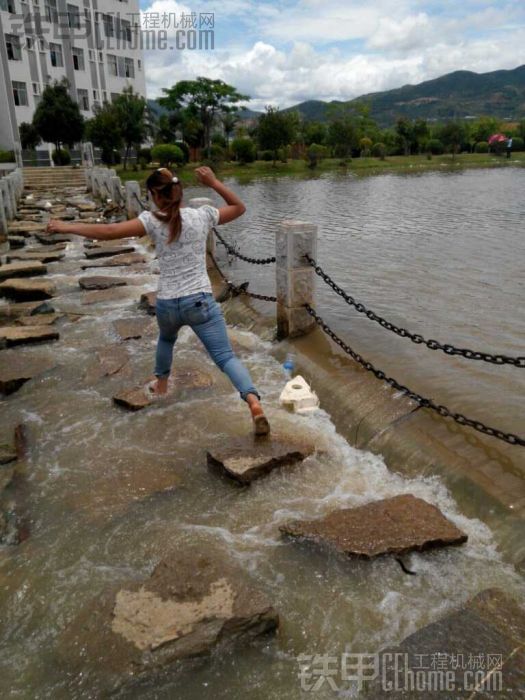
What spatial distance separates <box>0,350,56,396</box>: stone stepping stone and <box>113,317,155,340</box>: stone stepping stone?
1.14 meters

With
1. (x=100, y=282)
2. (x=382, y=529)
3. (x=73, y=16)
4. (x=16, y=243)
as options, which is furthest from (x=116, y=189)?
(x=73, y=16)

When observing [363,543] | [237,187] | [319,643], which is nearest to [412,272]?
[363,543]

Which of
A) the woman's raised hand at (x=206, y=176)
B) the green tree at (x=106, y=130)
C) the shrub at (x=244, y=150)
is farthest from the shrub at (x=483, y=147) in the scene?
the woman's raised hand at (x=206, y=176)

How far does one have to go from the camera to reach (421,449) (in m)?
4.19

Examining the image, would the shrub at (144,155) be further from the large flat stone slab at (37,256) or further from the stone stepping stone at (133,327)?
the stone stepping stone at (133,327)

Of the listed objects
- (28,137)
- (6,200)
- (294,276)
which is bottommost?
(6,200)

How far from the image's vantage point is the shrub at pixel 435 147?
64.1 metres

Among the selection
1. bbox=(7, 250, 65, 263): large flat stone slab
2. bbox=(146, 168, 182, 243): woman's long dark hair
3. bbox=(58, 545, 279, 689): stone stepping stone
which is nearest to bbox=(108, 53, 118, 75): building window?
bbox=(7, 250, 65, 263): large flat stone slab

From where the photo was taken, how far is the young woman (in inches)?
153

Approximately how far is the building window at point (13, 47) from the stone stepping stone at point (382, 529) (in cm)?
5123

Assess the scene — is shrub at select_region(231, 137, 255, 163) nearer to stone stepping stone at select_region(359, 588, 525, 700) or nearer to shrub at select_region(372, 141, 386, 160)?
shrub at select_region(372, 141, 386, 160)

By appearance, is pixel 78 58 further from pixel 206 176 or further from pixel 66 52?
pixel 206 176

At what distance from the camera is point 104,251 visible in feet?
42.1

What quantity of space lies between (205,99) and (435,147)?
28066 millimetres
